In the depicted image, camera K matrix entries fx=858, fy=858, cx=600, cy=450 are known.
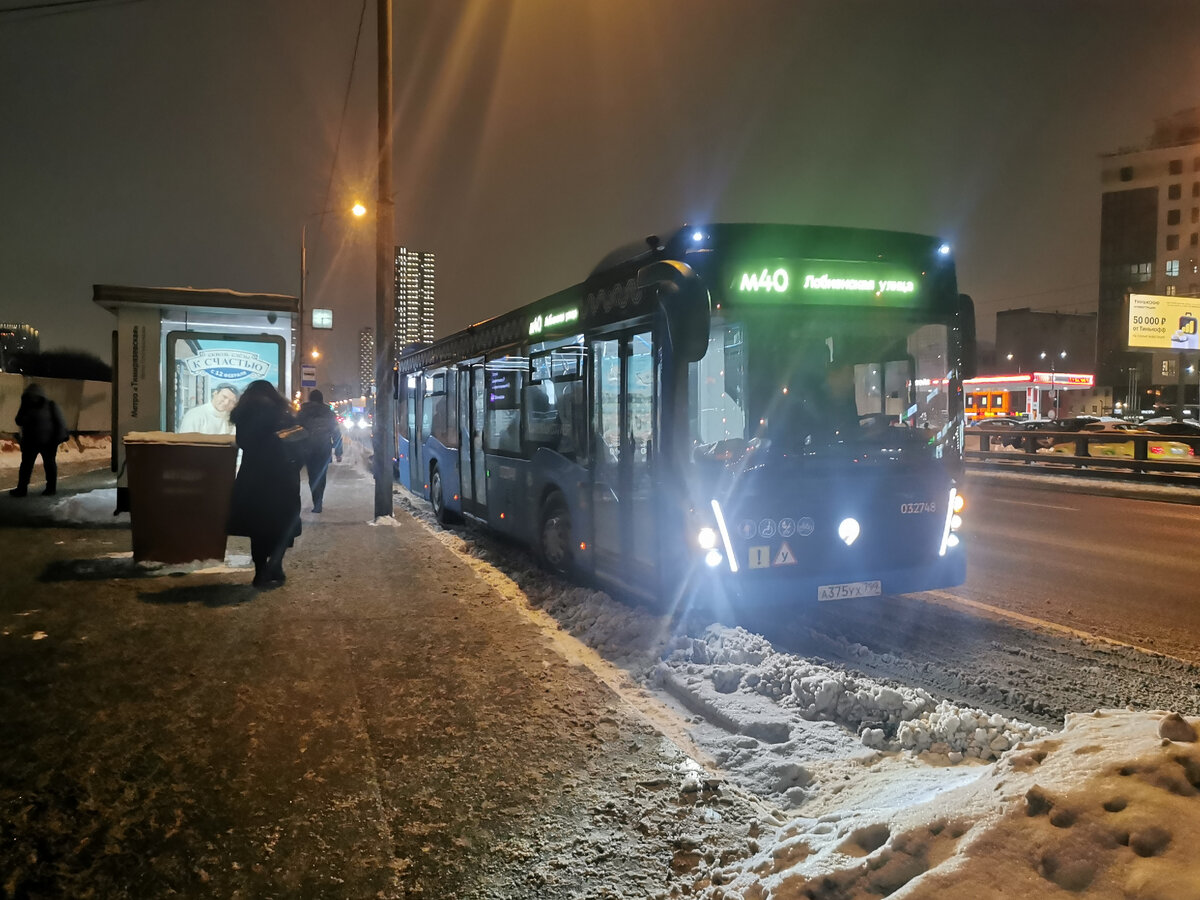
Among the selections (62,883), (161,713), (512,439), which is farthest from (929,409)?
(62,883)

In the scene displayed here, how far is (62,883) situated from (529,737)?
7.12 ft

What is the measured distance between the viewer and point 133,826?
3.64 metres

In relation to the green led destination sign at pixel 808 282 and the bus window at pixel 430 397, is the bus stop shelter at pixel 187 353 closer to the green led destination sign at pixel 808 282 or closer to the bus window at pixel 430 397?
the bus window at pixel 430 397

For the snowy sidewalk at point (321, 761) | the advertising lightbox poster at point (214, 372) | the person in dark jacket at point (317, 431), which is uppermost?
the advertising lightbox poster at point (214, 372)

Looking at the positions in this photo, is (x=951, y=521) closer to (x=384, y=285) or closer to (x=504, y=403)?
(x=504, y=403)

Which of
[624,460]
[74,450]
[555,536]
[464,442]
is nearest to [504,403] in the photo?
[464,442]

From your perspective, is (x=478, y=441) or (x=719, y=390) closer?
(x=719, y=390)

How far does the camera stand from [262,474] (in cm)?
820

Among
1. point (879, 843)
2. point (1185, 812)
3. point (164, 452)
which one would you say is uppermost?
point (164, 452)

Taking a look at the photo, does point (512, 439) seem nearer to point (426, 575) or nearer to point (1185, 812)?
point (426, 575)

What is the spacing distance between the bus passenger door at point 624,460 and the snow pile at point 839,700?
1.18m

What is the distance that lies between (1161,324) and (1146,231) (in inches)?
2458

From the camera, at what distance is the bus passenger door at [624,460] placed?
689cm

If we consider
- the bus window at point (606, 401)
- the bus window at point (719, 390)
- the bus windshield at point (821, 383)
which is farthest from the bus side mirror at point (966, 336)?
the bus window at point (606, 401)
